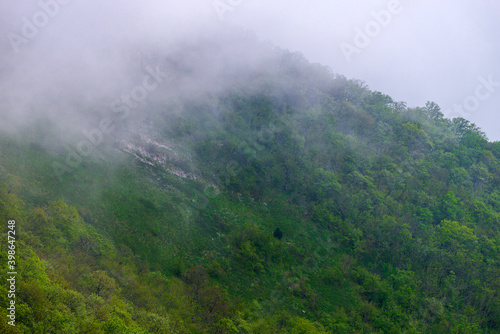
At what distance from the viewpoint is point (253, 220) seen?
→ 56594 mm

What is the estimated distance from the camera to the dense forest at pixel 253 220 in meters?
32.7

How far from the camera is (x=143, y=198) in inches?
1954

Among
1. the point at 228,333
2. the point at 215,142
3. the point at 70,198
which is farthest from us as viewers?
the point at 215,142

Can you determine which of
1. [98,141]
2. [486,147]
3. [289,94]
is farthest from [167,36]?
[486,147]

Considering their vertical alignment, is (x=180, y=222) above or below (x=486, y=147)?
below

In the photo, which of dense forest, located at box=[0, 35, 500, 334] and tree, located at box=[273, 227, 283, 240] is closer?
dense forest, located at box=[0, 35, 500, 334]

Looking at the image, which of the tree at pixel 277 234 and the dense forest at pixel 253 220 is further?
the tree at pixel 277 234

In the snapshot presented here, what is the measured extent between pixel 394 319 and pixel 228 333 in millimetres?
27406

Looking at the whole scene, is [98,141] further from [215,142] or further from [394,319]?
[394,319]

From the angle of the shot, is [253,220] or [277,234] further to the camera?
[253,220]

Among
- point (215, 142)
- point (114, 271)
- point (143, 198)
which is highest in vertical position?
point (215, 142)

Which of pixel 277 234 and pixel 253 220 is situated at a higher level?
pixel 277 234

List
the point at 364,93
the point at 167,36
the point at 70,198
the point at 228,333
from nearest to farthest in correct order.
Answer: the point at 228,333
the point at 70,198
the point at 167,36
the point at 364,93

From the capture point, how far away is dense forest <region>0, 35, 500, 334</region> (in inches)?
1287
